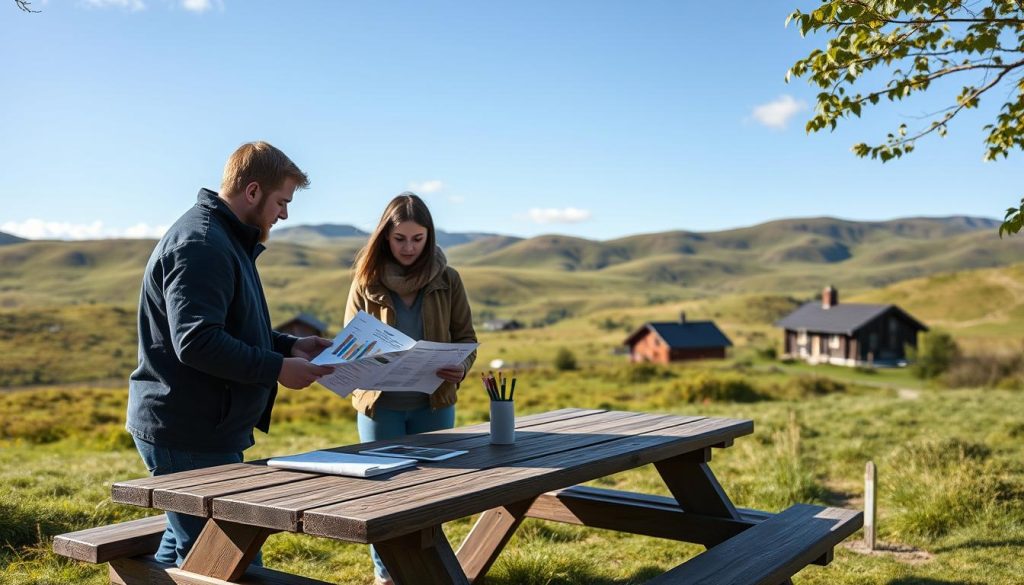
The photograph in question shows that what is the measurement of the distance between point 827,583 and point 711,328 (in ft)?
201

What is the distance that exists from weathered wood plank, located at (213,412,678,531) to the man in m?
0.41

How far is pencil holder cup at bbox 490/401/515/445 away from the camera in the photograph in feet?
11.1

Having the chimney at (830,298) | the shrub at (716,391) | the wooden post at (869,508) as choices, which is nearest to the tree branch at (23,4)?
the wooden post at (869,508)

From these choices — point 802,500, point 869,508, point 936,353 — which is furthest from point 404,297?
point 936,353

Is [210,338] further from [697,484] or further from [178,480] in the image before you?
[697,484]

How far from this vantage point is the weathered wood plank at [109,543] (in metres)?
→ 3.14

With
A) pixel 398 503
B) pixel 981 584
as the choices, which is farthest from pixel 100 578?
pixel 981 584

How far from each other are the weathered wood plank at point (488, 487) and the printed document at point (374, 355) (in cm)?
58

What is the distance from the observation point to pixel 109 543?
3.15 metres

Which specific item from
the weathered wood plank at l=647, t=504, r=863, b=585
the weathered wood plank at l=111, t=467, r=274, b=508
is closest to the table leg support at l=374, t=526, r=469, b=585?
the weathered wood plank at l=111, t=467, r=274, b=508

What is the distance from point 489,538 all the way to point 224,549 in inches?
76.4

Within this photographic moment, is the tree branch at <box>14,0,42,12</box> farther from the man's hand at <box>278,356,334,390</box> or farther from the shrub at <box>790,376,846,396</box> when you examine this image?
the shrub at <box>790,376,846,396</box>

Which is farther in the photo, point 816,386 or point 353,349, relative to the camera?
point 816,386

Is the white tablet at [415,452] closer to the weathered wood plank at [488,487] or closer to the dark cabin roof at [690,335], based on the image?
the weathered wood plank at [488,487]
